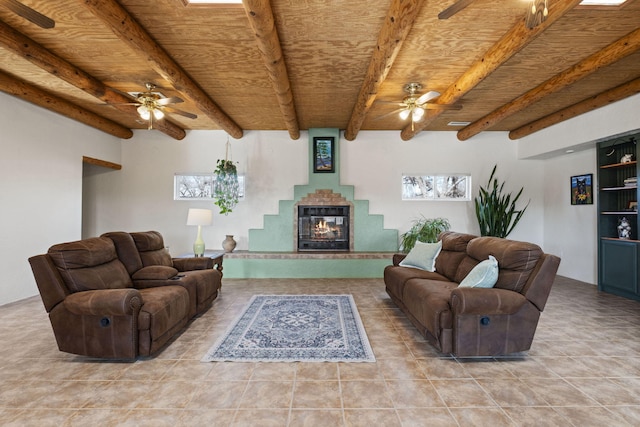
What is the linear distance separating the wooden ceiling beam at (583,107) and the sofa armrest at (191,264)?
571 cm

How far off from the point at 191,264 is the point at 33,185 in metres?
2.66

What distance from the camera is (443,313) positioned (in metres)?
2.60

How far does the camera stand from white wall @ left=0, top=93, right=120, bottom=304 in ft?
13.8

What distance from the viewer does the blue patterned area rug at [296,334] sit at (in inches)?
105

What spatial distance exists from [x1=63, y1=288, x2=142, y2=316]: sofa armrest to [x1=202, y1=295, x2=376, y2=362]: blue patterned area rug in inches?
29.1

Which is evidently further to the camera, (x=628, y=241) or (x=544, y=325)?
(x=628, y=241)

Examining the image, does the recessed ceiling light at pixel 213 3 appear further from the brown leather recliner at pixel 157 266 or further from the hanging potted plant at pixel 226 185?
the hanging potted plant at pixel 226 185

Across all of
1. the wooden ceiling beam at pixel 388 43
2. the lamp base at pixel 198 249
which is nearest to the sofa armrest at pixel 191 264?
the lamp base at pixel 198 249

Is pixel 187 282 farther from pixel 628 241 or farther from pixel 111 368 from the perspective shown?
pixel 628 241

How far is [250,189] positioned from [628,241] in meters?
6.12

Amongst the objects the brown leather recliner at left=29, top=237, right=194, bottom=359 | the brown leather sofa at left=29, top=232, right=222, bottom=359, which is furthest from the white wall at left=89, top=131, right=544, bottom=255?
the brown leather recliner at left=29, top=237, right=194, bottom=359

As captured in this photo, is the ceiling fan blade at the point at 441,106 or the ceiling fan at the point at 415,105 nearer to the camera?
the ceiling fan at the point at 415,105

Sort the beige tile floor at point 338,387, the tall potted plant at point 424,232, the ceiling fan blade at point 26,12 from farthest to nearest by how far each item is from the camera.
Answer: the tall potted plant at point 424,232 → the ceiling fan blade at point 26,12 → the beige tile floor at point 338,387

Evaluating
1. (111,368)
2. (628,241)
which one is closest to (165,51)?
(111,368)
